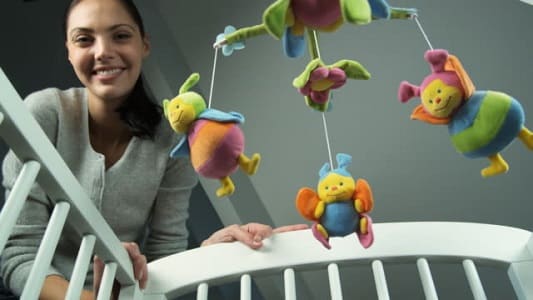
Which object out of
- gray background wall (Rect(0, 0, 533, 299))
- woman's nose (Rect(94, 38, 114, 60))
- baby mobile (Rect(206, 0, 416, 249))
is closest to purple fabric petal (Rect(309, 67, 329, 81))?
baby mobile (Rect(206, 0, 416, 249))

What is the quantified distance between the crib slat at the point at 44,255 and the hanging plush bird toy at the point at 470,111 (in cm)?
35

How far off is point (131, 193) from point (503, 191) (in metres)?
0.63

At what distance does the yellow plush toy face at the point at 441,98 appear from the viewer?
402mm

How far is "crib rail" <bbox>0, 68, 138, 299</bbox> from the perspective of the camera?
42cm

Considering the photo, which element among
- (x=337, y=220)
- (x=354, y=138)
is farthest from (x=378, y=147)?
(x=337, y=220)

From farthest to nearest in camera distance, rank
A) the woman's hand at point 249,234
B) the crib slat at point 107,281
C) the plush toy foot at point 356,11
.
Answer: the woman's hand at point 249,234 → the crib slat at point 107,281 → the plush toy foot at point 356,11

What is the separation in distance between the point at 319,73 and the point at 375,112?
614 mm

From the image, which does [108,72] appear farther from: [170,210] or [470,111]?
[470,111]

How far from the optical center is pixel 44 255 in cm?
47

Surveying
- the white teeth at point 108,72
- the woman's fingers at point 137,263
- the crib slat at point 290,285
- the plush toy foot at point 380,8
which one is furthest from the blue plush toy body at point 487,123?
the white teeth at point 108,72

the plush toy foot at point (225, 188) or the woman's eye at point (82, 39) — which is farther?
the woman's eye at point (82, 39)

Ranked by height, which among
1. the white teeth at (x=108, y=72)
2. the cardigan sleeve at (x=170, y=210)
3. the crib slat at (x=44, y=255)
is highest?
the white teeth at (x=108, y=72)

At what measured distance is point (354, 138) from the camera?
1.00 m

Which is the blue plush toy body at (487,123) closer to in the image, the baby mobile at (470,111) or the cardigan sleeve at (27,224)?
the baby mobile at (470,111)
